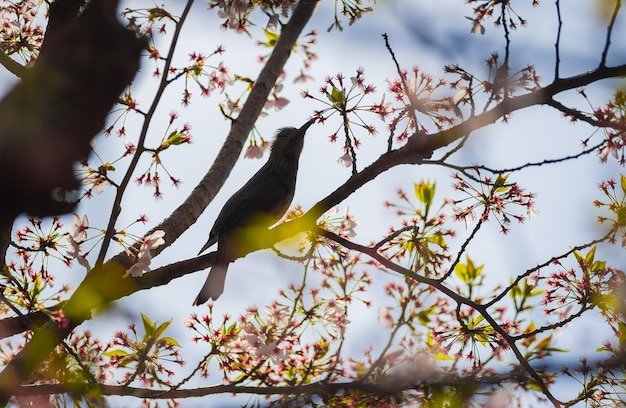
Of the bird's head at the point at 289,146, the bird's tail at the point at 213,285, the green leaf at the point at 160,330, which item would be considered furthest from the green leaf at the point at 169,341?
the bird's head at the point at 289,146

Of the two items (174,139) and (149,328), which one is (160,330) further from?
(174,139)

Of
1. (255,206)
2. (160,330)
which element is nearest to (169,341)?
(160,330)

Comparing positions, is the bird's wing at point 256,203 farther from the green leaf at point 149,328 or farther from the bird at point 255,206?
the green leaf at point 149,328

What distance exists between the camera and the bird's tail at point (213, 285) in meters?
4.32

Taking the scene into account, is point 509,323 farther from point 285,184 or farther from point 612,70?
point 285,184

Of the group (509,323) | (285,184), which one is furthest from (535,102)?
(285,184)

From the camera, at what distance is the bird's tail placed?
4.32 metres

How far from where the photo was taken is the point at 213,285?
433 cm

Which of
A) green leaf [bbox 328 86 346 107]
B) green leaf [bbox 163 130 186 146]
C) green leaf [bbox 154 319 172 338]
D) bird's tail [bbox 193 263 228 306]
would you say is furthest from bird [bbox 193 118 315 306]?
green leaf [bbox 328 86 346 107]

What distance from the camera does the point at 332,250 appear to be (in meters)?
4.14

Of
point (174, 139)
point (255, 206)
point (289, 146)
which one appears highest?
point (289, 146)

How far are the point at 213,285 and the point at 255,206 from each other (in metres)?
1.04

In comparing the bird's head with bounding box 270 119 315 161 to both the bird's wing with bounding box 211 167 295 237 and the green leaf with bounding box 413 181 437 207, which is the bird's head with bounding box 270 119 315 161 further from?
the green leaf with bounding box 413 181 437 207

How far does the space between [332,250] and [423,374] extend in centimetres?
243
